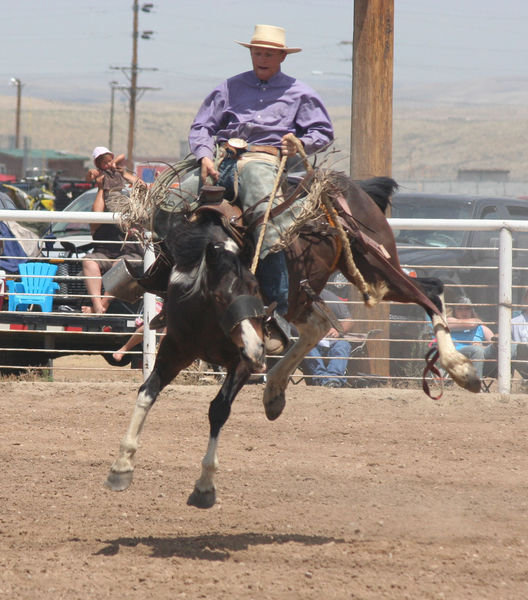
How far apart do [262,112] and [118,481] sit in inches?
90.3

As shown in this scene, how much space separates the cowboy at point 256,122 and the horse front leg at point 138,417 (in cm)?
94

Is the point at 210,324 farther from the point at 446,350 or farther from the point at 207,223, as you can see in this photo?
the point at 446,350

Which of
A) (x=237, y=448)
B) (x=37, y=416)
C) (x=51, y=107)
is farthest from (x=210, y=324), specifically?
(x=51, y=107)

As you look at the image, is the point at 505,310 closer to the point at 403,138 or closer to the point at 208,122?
the point at 208,122

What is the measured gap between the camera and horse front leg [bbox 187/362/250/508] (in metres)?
5.03

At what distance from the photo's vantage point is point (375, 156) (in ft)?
29.8

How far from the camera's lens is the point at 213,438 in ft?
16.7

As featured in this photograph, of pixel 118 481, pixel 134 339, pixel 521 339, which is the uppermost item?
pixel 521 339

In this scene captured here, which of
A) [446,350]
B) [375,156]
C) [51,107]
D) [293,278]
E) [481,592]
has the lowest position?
[481,592]

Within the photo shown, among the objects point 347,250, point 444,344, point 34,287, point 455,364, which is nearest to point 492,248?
point 444,344

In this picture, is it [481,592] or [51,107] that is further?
[51,107]

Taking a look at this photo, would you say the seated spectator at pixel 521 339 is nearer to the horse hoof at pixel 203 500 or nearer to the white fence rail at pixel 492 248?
the white fence rail at pixel 492 248

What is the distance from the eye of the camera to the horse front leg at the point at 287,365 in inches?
228

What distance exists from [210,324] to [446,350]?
1662 mm
